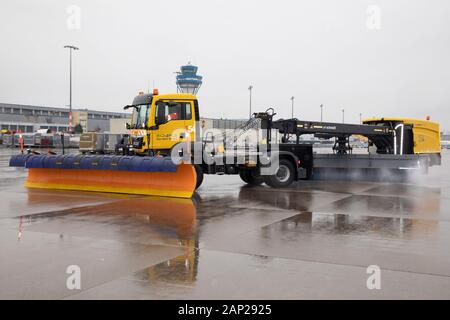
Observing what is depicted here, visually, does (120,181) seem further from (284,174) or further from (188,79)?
(188,79)

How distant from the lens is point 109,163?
13039mm

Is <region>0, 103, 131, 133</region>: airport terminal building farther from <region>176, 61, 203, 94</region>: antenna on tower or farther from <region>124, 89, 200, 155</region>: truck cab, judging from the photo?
<region>124, 89, 200, 155</region>: truck cab

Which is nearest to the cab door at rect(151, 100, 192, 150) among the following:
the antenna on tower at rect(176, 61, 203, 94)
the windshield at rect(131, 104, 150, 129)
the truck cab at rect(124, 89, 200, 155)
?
the truck cab at rect(124, 89, 200, 155)

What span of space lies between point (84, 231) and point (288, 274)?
158 inches

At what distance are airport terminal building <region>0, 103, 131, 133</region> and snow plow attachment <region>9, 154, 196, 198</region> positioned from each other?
9664 cm

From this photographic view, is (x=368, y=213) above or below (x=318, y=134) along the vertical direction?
below

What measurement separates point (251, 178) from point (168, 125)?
14.2 ft

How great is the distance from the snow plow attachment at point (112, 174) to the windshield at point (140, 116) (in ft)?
4.87

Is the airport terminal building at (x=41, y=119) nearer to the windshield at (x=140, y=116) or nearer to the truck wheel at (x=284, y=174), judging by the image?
the windshield at (x=140, y=116)

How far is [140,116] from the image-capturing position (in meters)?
14.2

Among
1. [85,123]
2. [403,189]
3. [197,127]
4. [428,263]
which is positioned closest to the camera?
[428,263]

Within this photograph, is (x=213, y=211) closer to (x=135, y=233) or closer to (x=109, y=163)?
(x=135, y=233)

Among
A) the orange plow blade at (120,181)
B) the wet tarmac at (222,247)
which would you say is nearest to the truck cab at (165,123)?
the orange plow blade at (120,181)

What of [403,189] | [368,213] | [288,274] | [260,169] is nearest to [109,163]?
[260,169]
